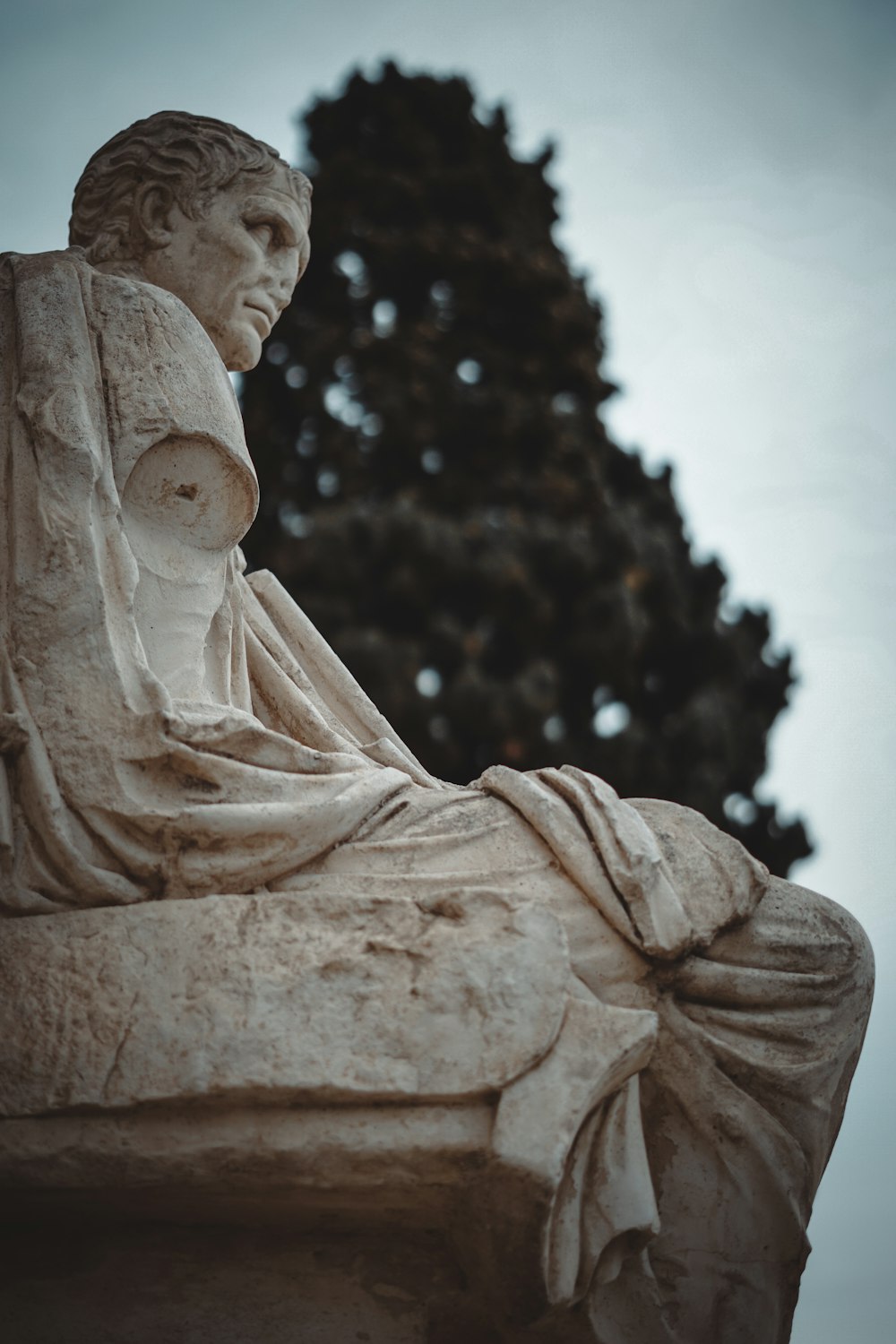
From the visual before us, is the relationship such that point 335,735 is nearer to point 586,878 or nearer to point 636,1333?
point 586,878

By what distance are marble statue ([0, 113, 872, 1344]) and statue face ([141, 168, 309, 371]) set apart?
343 mm

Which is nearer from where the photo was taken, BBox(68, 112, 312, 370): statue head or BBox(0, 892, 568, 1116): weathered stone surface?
BBox(0, 892, 568, 1116): weathered stone surface

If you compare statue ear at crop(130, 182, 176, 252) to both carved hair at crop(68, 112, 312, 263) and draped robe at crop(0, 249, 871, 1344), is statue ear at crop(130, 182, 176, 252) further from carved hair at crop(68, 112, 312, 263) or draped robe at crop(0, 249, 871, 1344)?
draped robe at crop(0, 249, 871, 1344)

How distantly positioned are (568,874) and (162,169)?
75.8 inches

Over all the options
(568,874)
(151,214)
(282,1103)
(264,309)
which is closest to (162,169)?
(151,214)

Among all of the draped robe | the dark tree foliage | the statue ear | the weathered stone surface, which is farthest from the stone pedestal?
the dark tree foliage

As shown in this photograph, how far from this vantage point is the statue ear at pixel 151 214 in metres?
3.72

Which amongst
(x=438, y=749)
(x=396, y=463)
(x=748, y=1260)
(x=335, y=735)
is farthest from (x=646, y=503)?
(x=748, y=1260)

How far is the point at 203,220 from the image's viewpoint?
146 inches

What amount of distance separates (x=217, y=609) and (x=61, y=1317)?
144cm

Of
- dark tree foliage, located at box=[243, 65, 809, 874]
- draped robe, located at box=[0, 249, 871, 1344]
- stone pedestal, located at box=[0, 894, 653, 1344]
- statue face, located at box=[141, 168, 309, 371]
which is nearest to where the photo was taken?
stone pedestal, located at box=[0, 894, 653, 1344]

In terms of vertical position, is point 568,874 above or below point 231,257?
below

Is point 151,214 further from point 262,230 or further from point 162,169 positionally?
point 262,230

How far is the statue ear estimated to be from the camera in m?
3.72
